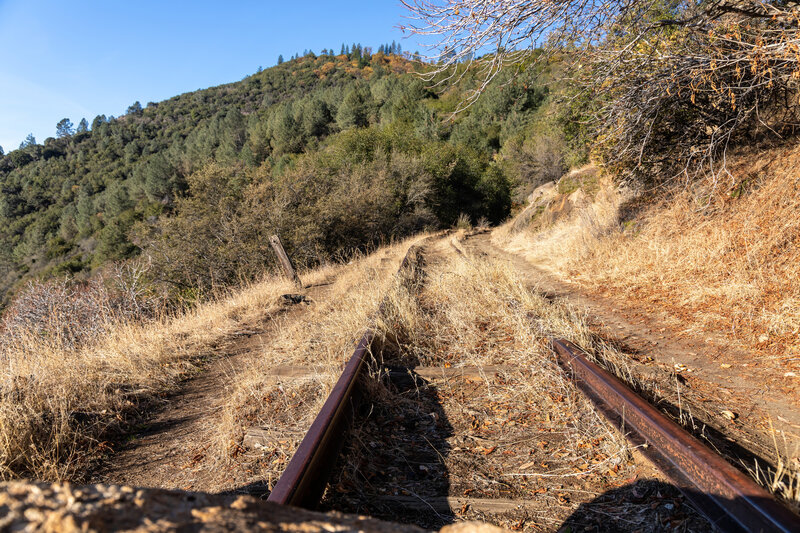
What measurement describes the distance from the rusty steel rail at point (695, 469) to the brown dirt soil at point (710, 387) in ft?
0.65

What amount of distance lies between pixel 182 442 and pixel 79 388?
1.54 meters

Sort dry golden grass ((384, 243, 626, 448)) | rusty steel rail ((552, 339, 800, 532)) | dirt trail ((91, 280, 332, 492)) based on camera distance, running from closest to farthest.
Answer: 1. rusty steel rail ((552, 339, 800, 532))
2. dirt trail ((91, 280, 332, 492))
3. dry golden grass ((384, 243, 626, 448))

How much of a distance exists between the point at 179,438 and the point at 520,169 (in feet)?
130

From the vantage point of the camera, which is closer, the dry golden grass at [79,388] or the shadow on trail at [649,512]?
A: the shadow on trail at [649,512]

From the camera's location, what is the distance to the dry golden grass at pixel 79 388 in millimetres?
3227

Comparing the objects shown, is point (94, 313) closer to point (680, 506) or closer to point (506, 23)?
point (506, 23)

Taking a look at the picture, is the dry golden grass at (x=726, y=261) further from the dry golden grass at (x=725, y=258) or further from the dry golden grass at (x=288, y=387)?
the dry golden grass at (x=288, y=387)

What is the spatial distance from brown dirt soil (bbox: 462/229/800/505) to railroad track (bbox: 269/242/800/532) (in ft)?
0.70

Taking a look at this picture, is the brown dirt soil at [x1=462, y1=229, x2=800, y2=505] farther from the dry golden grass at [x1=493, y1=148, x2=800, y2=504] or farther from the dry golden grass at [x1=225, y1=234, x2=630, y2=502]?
the dry golden grass at [x1=225, y1=234, x2=630, y2=502]

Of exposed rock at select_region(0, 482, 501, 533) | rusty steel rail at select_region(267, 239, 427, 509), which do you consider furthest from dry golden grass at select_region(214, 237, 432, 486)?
exposed rock at select_region(0, 482, 501, 533)

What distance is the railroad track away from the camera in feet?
5.87

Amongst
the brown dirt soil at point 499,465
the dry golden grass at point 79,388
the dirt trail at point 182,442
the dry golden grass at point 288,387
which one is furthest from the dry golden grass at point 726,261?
the dry golden grass at point 79,388

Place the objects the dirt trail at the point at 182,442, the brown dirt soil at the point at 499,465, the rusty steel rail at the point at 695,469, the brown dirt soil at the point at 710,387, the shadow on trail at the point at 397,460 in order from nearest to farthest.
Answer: the rusty steel rail at the point at 695,469, the brown dirt soil at the point at 499,465, the shadow on trail at the point at 397,460, the brown dirt soil at the point at 710,387, the dirt trail at the point at 182,442

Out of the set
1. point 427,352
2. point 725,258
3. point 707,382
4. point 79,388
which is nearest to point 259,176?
point 79,388
